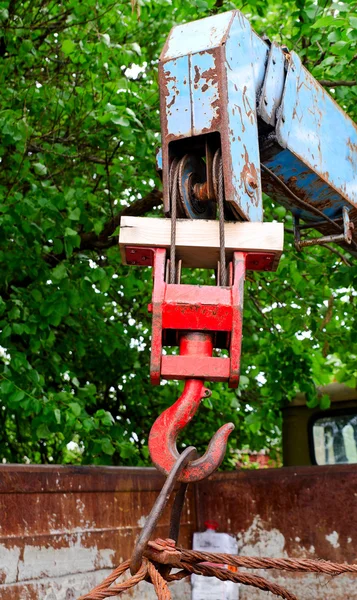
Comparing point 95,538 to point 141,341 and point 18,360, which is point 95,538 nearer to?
point 18,360

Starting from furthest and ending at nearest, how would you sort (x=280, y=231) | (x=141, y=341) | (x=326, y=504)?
(x=141, y=341), (x=326, y=504), (x=280, y=231)

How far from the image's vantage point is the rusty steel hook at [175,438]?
1.39 meters

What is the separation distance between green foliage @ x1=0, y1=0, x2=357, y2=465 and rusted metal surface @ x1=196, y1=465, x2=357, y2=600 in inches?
25.5

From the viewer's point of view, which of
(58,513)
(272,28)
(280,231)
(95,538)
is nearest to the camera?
(280,231)

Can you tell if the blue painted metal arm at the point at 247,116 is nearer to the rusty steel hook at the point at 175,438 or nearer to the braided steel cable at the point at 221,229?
the braided steel cable at the point at 221,229

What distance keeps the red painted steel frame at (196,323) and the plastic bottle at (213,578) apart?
2.25 m

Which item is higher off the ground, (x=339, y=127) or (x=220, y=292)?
(x=339, y=127)

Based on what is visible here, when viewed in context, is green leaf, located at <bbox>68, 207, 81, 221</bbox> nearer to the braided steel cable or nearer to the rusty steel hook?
the braided steel cable

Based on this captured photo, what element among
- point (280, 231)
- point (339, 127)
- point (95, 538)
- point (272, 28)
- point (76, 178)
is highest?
point (272, 28)

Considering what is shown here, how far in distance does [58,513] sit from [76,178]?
2516 mm

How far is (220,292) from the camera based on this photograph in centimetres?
157

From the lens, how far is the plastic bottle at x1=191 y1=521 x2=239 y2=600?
3.56 meters

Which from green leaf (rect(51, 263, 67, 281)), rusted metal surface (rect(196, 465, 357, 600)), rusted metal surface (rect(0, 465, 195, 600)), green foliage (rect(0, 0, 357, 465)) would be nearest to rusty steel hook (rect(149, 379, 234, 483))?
rusted metal surface (rect(0, 465, 195, 600))

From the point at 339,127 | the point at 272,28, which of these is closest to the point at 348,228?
the point at 339,127
